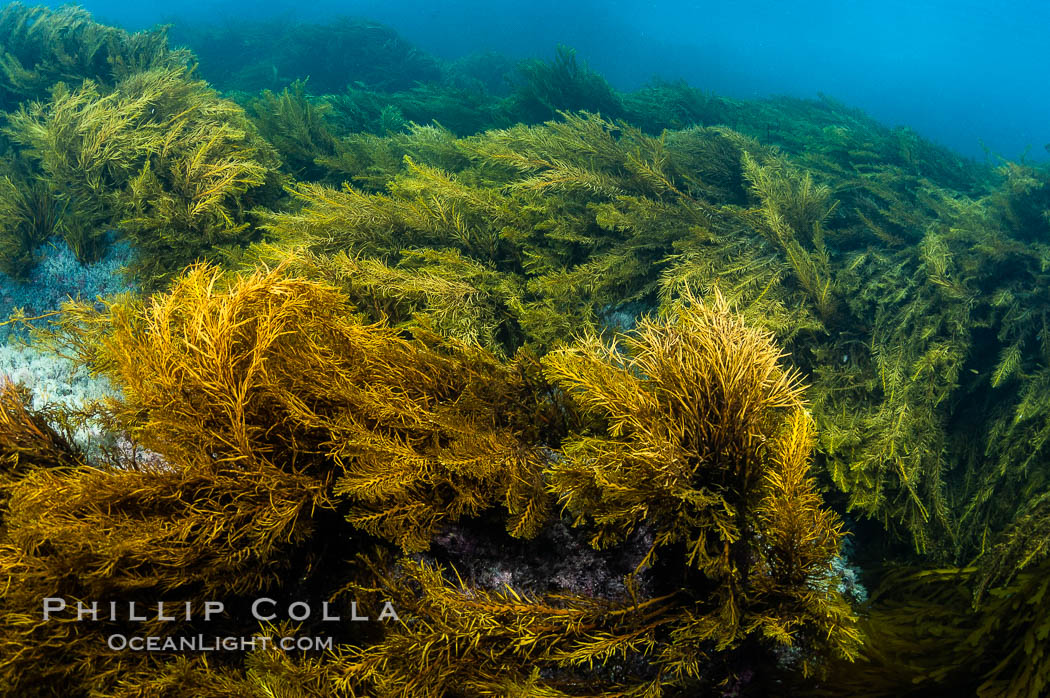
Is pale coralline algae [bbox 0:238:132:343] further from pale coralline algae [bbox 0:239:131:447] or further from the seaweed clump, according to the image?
the seaweed clump

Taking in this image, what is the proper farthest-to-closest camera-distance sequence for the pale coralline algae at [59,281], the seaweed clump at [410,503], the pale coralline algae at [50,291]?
1. the pale coralline algae at [59,281]
2. the pale coralline algae at [50,291]
3. the seaweed clump at [410,503]

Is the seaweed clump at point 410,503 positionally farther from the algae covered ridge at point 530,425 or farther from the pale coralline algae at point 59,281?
the pale coralline algae at point 59,281

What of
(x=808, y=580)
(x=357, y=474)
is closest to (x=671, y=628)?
(x=808, y=580)

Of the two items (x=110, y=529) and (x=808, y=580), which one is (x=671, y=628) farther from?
(x=110, y=529)

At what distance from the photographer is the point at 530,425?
2.26 m

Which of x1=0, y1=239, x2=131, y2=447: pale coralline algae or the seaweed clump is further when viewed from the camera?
x1=0, y1=239, x2=131, y2=447: pale coralline algae

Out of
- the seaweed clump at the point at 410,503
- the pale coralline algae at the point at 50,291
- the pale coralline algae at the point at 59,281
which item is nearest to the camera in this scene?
the seaweed clump at the point at 410,503

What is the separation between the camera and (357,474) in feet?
5.94

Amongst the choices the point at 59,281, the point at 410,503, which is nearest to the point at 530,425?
the point at 410,503

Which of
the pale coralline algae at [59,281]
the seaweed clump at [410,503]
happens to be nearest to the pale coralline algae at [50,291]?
the pale coralline algae at [59,281]

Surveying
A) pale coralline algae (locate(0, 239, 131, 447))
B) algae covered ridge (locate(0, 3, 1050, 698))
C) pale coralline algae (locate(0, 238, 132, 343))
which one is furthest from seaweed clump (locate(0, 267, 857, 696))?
pale coralline algae (locate(0, 238, 132, 343))

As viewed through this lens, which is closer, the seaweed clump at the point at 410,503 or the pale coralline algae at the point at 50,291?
the seaweed clump at the point at 410,503

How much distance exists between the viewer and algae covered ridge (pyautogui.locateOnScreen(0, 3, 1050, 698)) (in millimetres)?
1627

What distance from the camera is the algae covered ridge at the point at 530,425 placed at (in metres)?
1.63
